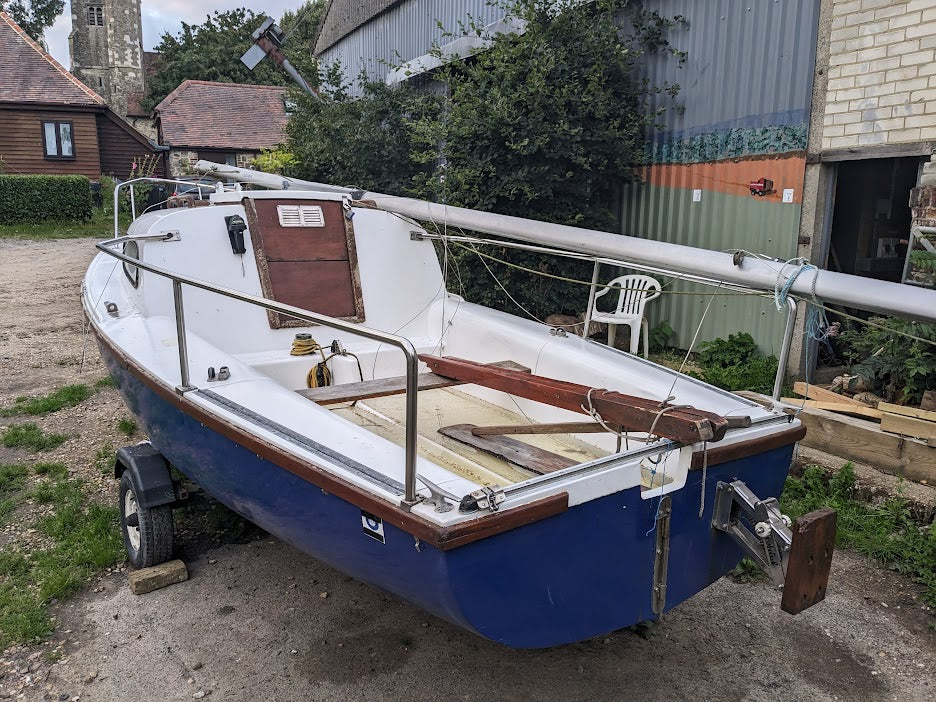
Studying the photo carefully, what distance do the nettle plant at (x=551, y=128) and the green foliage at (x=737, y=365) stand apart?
1.52 meters

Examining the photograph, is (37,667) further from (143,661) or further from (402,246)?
(402,246)

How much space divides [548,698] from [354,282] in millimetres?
2946

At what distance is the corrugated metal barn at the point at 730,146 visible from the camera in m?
6.27

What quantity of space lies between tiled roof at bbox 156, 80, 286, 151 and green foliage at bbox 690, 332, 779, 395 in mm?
22706

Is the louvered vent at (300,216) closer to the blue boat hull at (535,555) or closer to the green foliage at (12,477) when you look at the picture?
the blue boat hull at (535,555)

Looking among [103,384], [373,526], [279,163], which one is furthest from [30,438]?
[279,163]

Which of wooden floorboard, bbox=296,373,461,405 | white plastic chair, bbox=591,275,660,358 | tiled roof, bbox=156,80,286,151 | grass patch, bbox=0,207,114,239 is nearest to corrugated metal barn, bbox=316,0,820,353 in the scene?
white plastic chair, bbox=591,275,660,358

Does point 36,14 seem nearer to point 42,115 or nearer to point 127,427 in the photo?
point 42,115

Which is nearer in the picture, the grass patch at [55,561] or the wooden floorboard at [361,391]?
the grass patch at [55,561]

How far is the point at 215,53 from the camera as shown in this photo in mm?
36188

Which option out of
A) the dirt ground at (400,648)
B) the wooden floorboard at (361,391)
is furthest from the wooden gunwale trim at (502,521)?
the wooden floorboard at (361,391)

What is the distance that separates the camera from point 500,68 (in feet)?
24.3

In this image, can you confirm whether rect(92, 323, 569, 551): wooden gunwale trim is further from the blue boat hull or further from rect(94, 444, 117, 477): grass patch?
rect(94, 444, 117, 477): grass patch

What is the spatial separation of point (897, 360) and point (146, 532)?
475 centimetres
